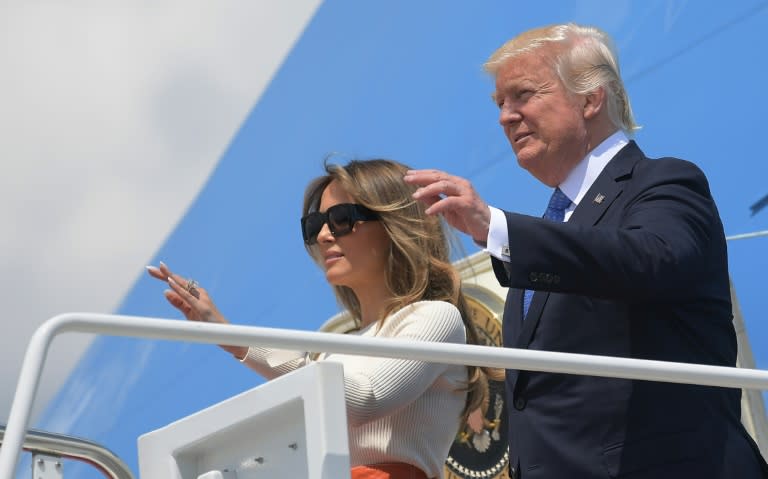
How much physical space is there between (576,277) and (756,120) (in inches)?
69.8

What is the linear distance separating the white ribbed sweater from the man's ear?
0.45 meters

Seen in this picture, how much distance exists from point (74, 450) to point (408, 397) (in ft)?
1.88

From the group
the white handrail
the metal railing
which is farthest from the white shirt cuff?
the metal railing

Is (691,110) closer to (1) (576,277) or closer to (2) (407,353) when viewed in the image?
(1) (576,277)

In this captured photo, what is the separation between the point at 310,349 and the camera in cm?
150

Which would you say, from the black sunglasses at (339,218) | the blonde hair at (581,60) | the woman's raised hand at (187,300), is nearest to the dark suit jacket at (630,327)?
the blonde hair at (581,60)

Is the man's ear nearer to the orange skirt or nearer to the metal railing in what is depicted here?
the orange skirt

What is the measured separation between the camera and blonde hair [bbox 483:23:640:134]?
2.25m

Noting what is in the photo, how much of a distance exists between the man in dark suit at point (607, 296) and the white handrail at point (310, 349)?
246 millimetres

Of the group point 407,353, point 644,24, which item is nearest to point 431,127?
point 644,24

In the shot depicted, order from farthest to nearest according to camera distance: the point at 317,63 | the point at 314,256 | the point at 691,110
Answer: the point at 317,63
the point at 691,110
the point at 314,256

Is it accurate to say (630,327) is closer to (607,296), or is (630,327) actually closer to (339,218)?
(607,296)

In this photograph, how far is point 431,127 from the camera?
4945 mm

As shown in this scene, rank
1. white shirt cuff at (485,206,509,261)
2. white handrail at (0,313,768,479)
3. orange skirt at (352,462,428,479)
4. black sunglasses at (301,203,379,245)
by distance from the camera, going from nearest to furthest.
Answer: white handrail at (0,313,768,479)
white shirt cuff at (485,206,509,261)
orange skirt at (352,462,428,479)
black sunglasses at (301,203,379,245)
